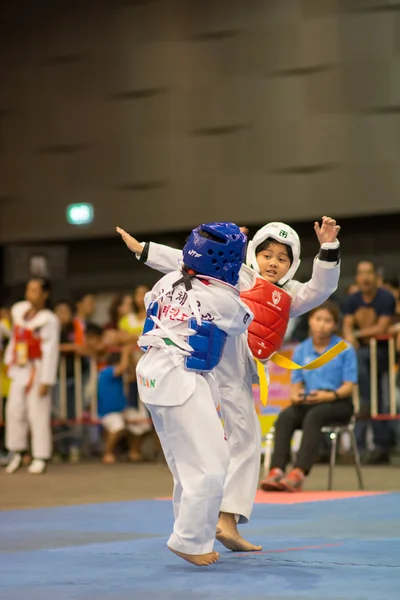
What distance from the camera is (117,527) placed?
5918 mm

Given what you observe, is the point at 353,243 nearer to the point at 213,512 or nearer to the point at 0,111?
the point at 0,111

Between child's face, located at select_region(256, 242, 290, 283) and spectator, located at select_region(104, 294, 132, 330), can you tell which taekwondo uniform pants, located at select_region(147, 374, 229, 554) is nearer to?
child's face, located at select_region(256, 242, 290, 283)

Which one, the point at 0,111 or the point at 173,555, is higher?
the point at 0,111

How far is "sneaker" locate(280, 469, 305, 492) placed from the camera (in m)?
7.86

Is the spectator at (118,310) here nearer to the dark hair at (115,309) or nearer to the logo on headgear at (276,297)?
the dark hair at (115,309)

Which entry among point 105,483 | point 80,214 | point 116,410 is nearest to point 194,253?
point 105,483

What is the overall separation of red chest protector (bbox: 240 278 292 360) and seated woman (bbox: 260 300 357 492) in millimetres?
2980

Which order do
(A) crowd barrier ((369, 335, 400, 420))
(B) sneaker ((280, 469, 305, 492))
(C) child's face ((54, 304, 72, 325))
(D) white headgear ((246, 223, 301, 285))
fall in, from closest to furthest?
1. (D) white headgear ((246, 223, 301, 285))
2. (B) sneaker ((280, 469, 305, 492))
3. (A) crowd barrier ((369, 335, 400, 420))
4. (C) child's face ((54, 304, 72, 325))

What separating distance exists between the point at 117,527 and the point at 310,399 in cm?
280

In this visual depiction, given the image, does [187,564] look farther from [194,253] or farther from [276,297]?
[276,297]

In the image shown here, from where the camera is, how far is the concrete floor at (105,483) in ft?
25.4

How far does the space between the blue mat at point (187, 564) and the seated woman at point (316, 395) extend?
136 centimetres

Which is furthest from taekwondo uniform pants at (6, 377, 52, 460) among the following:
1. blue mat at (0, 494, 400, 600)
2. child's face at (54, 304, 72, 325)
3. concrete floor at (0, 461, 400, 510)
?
blue mat at (0, 494, 400, 600)

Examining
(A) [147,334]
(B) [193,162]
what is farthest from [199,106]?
(A) [147,334]
